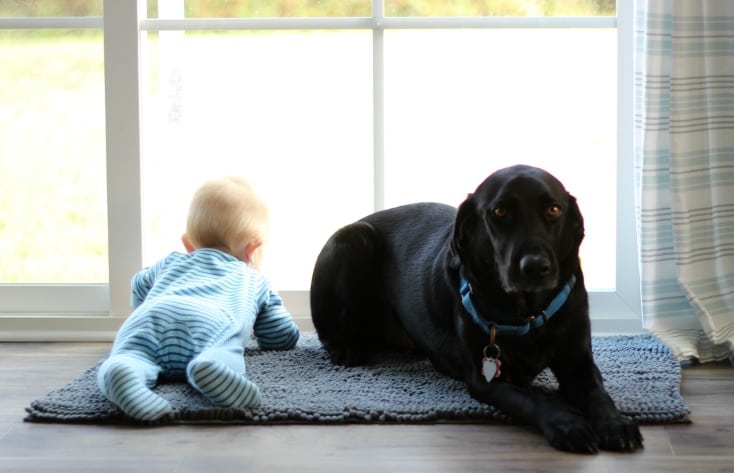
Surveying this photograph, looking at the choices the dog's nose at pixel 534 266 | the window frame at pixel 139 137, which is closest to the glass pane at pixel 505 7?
the window frame at pixel 139 137

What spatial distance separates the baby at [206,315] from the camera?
230 centimetres

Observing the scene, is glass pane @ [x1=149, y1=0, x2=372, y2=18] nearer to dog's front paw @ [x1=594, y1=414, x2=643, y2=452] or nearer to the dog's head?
the dog's head

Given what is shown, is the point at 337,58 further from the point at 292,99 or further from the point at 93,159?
the point at 93,159

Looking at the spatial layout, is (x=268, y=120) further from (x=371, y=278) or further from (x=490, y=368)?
(x=490, y=368)

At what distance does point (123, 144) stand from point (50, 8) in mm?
482

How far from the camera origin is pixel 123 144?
3.21m

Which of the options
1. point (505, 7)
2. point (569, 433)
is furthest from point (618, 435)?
point (505, 7)

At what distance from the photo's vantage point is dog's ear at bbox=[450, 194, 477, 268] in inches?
95.3

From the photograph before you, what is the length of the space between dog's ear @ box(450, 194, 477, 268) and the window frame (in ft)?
2.83

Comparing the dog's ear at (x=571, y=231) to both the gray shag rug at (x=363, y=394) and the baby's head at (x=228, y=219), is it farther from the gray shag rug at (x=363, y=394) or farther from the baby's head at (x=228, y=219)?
the baby's head at (x=228, y=219)

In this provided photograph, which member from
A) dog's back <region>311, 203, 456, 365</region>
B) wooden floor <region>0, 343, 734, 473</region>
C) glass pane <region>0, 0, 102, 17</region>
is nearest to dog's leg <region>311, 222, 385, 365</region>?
dog's back <region>311, 203, 456, 365</region>

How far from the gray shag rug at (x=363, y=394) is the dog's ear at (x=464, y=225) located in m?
0.35

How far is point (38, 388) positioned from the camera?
2656 mm

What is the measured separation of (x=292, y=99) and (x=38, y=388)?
1167 mm
